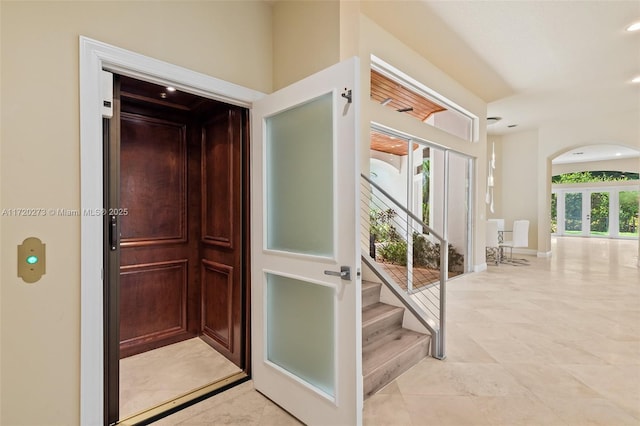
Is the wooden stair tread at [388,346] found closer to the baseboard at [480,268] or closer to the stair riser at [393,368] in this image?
the stair riser at [393,368]

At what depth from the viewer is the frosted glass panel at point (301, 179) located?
1.73m

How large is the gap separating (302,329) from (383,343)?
0.98 meters

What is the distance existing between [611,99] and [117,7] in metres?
8.37

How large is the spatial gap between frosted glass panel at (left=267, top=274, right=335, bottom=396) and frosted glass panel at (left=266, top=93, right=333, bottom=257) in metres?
0.26

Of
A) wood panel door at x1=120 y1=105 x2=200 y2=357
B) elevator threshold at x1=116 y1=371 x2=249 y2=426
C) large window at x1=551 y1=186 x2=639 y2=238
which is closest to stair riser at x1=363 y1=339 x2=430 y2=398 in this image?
elevator threshold at x1=116 y1=371 x2=249 y2=426

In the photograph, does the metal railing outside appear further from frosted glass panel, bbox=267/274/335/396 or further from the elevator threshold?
the elevator threshold

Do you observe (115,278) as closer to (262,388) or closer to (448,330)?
(262,388)

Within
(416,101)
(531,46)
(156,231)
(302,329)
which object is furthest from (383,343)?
(531,46)

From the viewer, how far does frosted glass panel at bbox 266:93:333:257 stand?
173 cm

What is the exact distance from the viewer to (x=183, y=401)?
2.01m

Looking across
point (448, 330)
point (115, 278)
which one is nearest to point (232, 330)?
point (115, 278)

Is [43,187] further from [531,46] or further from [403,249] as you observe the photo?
[531,46]

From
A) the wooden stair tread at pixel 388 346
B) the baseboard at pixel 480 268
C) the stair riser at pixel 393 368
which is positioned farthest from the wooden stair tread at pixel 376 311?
the baseboard at pixel 480 268

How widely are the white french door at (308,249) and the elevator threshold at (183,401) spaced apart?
9.7 inches
